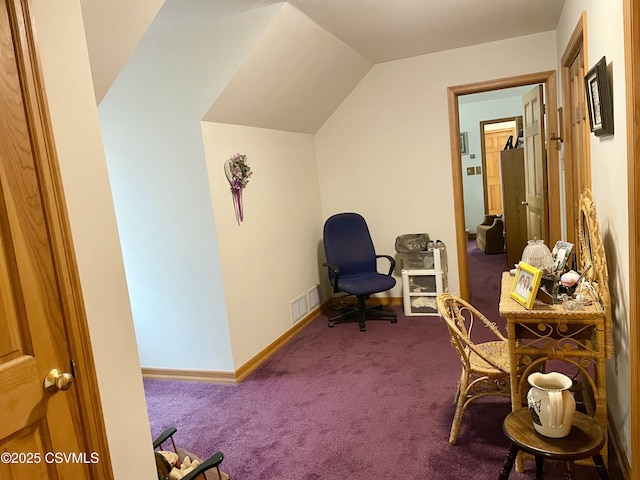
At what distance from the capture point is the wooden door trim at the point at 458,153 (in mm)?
4004

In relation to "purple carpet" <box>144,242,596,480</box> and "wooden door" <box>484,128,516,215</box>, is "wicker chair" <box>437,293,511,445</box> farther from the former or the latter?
"wooden door" <box>484,128,516,215</box>

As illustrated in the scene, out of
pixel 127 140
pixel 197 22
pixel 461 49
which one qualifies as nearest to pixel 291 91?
pixel 197 22

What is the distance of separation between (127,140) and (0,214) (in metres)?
2.19

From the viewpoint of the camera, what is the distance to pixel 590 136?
2426mm

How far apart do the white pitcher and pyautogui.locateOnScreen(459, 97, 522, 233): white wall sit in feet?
22.0

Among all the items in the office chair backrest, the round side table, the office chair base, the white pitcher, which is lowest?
the office chair base

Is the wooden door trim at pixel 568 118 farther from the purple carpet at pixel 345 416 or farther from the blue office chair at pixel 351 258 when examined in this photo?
the blue office chair at pixel 351 258

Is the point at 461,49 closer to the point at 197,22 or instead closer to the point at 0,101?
the point at 197,22

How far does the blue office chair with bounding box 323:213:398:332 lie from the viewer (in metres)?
4.28

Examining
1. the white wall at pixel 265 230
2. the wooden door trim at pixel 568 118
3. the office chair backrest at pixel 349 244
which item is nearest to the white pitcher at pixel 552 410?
the wooden door trim at pixel 568 118

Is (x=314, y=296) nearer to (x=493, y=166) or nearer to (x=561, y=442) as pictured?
(x=561, y=442)

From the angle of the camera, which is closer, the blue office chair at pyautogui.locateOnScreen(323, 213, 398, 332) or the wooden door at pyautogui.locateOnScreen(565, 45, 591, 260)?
the wooden door at pyautogui.locateOnScreen(565, 45, 591, 260)

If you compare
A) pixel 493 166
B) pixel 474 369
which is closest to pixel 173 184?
pixel 474 369

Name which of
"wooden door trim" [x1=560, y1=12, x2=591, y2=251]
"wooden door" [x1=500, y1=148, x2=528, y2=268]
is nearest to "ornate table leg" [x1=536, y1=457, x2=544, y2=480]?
"wooden door trim" [x1=560, y1=12, x2=591, y2=251]
